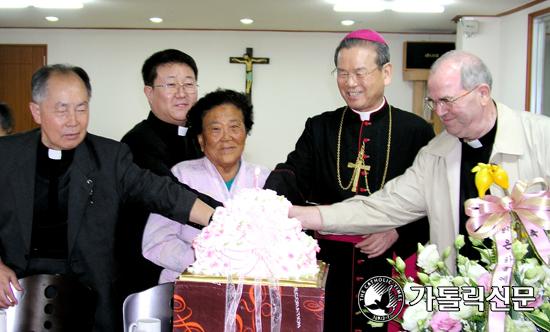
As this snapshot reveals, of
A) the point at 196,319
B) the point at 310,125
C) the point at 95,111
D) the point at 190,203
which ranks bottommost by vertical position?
the point at 196,319

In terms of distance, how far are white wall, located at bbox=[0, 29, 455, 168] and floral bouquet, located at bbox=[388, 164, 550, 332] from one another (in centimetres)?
791

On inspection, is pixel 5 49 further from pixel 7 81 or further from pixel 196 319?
pixel 196 319

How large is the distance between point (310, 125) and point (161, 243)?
970mm

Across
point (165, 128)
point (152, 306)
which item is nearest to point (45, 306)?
point (152, 306)

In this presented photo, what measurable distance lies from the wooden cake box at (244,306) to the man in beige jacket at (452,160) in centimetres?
79

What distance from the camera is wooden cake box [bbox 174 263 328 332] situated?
126 centimetres

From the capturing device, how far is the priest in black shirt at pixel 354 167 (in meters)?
2.33

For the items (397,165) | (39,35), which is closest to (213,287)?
(397,165)

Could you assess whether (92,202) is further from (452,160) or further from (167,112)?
(452,160)

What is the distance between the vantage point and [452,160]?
209 cm

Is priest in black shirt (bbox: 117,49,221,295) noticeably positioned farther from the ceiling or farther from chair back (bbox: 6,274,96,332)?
the ceiling

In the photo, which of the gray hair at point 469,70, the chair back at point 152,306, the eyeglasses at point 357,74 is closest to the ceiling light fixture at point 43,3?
the eyeglasses at point 357,74

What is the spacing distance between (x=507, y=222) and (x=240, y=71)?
8.22m

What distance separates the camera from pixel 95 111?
9.09 metres
